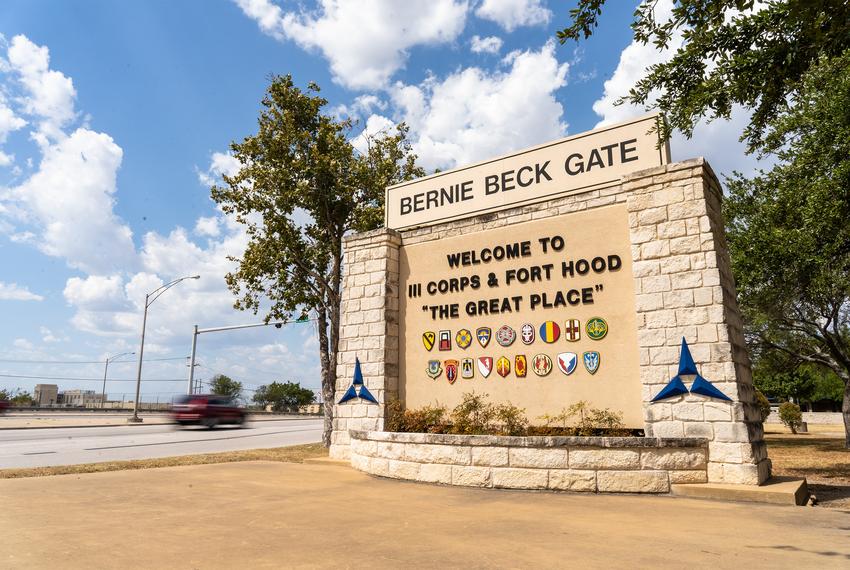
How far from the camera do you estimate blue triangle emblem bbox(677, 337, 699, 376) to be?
7.85 metres

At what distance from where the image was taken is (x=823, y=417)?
139 ft

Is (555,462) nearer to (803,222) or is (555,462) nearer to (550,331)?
(550,331)

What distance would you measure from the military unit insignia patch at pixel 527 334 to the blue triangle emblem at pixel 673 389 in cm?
237

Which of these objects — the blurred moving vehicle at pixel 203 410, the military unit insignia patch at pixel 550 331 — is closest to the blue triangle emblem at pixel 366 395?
the military unit insignia patch at pixel 550 331

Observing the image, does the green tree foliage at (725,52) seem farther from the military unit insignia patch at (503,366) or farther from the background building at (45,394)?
the background building at (45,394)

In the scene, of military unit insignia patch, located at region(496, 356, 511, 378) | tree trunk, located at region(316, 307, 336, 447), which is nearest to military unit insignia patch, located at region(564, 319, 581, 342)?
military unit insignia patch, located at region(496, 356, 511, 378)

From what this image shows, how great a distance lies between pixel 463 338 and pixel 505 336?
2.90ft

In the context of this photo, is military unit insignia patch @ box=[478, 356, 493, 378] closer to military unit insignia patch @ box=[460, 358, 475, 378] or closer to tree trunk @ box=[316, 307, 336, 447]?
military unit insignia patch @ box=[460, 358, 475, 378]

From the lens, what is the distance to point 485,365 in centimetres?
1007

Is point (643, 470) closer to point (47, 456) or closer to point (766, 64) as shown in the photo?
point (766, 64)

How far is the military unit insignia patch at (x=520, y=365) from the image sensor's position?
9.61 meters

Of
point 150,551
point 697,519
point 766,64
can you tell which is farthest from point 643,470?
point 150,551

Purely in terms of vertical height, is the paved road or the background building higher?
the background building

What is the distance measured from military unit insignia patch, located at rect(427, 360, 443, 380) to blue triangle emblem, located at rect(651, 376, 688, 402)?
4137mm
